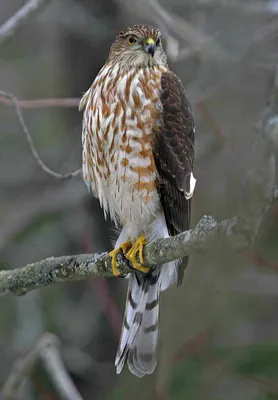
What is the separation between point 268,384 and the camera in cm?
471

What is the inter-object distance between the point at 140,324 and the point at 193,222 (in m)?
0.85

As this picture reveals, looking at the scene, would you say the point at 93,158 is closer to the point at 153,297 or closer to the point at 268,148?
the point at 153,297

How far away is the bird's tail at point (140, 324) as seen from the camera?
4.48 m

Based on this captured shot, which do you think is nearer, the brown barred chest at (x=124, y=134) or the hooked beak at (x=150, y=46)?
the brown barred chest at (x=124, y=134)

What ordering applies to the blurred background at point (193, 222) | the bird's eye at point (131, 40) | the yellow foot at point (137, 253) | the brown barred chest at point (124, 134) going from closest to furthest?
1. the yellow foot at point (137, 253)
2. the brown barred chest at point (124, 134)
3. the bird's eye at point (131, 40)
4. the blurred background at point (193, 222)

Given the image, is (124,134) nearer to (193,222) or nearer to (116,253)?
(116,253)

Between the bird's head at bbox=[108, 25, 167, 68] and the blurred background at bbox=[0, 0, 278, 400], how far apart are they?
285 mm

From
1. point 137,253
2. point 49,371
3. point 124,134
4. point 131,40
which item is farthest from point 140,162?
point 49,371

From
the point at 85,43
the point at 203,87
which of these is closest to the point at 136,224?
the point at 203,87

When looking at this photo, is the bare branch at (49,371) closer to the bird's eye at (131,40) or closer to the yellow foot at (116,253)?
the yellow foot at (116,253)

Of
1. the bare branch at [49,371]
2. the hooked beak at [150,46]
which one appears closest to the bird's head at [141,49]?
the hooked beak at [150,46]

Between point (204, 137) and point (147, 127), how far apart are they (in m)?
1.49

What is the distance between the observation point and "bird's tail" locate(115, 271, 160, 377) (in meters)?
4.48

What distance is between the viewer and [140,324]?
4.50 meters
